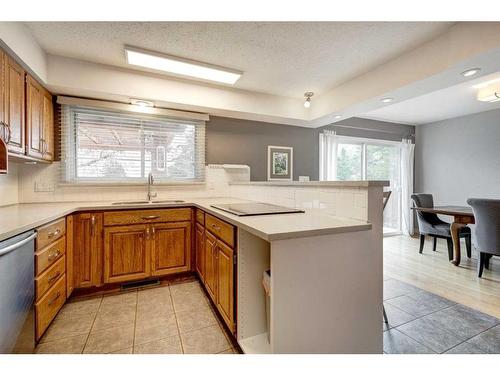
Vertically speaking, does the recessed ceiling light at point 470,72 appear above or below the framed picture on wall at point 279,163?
above

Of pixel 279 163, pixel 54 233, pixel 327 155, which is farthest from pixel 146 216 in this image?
pixel 327 155

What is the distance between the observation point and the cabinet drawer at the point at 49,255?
152 cm

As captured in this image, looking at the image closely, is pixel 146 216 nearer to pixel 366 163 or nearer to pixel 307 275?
pixel 307 275

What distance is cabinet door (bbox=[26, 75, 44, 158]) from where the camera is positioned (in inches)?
77.5

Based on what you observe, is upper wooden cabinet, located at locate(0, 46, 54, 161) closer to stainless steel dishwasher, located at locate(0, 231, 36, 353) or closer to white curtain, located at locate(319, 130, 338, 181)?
stainless steel dishwasher, located at locate(0, 231, 36, 353)

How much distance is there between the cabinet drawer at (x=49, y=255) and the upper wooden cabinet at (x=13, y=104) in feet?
2.54

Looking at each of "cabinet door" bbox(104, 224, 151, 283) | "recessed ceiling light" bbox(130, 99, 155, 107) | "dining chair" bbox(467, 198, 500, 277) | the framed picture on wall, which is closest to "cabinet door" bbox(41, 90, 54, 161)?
"recessed ceiling light" bbox(130, 99, 155, 107)

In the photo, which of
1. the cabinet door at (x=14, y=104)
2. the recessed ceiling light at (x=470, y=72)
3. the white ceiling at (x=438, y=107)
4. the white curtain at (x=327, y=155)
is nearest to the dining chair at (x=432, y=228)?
the white curtain at (x=327, y=155)

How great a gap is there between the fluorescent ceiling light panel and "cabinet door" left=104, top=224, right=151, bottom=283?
5.28 ft

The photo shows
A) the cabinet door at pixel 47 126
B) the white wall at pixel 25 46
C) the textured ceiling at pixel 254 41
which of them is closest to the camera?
the white wall at pixel 25 46

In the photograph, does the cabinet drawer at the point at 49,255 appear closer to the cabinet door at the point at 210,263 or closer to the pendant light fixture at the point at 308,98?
the cabinet door at the point at 210,263

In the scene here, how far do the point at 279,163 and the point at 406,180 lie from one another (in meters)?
3.03
